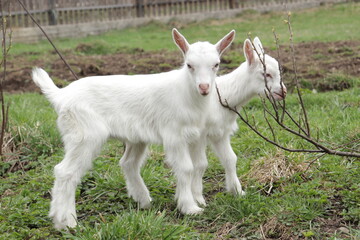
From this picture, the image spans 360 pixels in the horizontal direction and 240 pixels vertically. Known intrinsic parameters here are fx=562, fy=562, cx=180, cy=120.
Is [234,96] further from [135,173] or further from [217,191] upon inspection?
[135,173]

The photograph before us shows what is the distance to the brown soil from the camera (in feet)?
30.1

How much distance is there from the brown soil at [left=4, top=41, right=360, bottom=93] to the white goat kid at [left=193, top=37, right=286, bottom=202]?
3.57 metres

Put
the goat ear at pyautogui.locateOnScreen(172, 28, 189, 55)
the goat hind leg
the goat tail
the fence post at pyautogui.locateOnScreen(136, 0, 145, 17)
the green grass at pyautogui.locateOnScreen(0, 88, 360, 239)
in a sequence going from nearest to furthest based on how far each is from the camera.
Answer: the green grass at pyautogui.locateOnScreen(0, 88, 360, 239), the goat hind leg, the goat ear at pyautogui.locateOnScreen(172, 28, 189, 55), the goat tail, the fence post at pyautogui.locateOnScreen(136, 0, 145, 17)

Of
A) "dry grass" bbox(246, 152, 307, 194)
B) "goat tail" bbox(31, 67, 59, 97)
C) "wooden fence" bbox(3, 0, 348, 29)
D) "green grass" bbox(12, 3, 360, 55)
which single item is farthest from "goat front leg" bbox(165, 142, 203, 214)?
"wooden fence" bbox(3, 0, 348, 29)

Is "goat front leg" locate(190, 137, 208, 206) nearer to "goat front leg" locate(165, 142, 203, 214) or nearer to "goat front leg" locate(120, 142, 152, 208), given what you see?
"goat front leg" locate(165, 142, 203, 214)

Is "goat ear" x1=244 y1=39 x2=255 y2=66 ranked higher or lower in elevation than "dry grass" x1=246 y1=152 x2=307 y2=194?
higher

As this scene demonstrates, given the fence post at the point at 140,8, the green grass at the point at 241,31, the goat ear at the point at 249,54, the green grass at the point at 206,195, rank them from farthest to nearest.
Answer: the fence post at the point at 140,8 < the green grass at the point at 241,31 < the goat ear at the point at 249,54 < the green grass at the point at 206,195

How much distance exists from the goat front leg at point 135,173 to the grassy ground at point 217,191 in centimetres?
9

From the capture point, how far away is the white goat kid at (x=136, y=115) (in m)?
4.68

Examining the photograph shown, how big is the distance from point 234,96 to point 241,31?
33.8 feet

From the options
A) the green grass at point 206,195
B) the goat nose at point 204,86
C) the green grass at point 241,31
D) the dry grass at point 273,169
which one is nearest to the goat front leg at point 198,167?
the green grass at point 206,195

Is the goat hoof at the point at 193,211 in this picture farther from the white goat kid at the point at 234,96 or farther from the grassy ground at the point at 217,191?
the white goat kid at the point at 234,96

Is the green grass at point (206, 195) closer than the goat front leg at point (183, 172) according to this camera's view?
Yes

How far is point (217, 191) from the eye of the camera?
558cm
